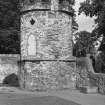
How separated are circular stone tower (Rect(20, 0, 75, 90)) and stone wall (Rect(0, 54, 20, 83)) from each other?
25.1 feet

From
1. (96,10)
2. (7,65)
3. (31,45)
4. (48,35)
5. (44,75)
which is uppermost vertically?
(96,10)

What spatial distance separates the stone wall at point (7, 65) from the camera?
27500 mm

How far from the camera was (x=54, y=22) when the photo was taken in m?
19.8

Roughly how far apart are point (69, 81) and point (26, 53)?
3.64 m

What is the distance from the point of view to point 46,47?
1969 cm

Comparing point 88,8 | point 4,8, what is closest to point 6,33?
point 4,8

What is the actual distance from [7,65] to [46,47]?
902cm

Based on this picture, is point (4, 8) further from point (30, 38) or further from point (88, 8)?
point (30, 38)

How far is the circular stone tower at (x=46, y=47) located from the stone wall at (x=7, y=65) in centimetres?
764

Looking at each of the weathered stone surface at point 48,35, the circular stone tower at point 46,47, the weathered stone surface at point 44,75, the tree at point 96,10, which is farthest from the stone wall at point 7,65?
the tree at point 96,10

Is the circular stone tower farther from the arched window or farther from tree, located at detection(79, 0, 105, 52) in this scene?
tree, located at detection(79, 0, 105, 52)

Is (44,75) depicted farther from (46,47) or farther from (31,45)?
(31,45)

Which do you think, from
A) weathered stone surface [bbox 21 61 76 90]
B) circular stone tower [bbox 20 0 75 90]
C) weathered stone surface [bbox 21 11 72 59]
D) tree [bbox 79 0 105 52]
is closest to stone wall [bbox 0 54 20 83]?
circular stone tower [bbox 20 0 75 90]

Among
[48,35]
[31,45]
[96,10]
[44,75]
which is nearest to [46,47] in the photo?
[48,35]
